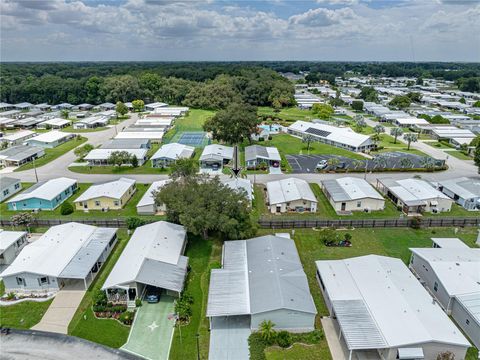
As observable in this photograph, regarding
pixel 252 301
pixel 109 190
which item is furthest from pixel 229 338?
pixel 109 190

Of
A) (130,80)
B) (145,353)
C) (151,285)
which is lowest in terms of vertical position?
(145,353)

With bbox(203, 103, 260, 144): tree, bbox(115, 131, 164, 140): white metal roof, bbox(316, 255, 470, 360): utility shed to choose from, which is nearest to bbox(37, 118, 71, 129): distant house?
bbox(115, 131, 164, 140): white metal roof

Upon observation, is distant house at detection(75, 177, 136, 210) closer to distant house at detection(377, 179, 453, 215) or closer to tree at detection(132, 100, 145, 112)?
distant house at detection(377, 179, 453, 215)

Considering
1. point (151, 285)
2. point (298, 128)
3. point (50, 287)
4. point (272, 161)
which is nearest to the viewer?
point (151, 285)

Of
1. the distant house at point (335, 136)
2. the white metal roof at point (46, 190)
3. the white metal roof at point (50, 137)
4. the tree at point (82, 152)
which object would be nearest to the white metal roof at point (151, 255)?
the white metal roof at point (46, 190)

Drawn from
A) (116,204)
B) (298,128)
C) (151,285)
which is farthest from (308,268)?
(298,128)

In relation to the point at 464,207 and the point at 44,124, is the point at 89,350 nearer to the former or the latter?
the point at 464,207

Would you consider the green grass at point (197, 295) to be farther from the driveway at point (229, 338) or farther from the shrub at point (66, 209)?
the shrub at point (66, 209)
